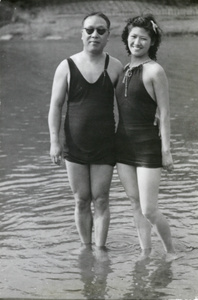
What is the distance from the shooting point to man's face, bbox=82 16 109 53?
4148 mm

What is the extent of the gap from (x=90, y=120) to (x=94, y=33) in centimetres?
61

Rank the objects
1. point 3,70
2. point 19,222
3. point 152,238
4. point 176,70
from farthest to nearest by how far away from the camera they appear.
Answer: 1. point 3,70
2. point 176,70
3. point 19,222
4. point 152,238

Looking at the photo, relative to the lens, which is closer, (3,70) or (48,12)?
(3,70)

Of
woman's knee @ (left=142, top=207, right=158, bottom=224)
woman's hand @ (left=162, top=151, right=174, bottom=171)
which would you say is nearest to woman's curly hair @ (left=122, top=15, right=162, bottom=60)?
woman's hand @ (left=162, top=151, right=174, bottom=171)

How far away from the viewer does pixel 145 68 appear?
4035 mm

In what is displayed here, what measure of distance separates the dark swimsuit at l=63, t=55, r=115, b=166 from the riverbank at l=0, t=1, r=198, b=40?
821 centimetres

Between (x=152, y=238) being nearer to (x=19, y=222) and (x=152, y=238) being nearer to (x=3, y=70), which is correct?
(x=19, y=222)

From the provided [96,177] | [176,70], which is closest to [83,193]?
[96,177]

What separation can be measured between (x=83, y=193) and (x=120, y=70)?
3.13 ft

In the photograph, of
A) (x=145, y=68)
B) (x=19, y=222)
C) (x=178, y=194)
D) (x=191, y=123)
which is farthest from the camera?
(x=191, y=123)

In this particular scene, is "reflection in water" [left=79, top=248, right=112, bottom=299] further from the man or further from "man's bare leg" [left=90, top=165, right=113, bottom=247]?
the man

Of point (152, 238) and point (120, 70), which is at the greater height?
point (120, 70)

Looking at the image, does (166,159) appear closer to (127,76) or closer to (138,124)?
(138,124)

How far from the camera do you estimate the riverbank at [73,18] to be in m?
12.8
